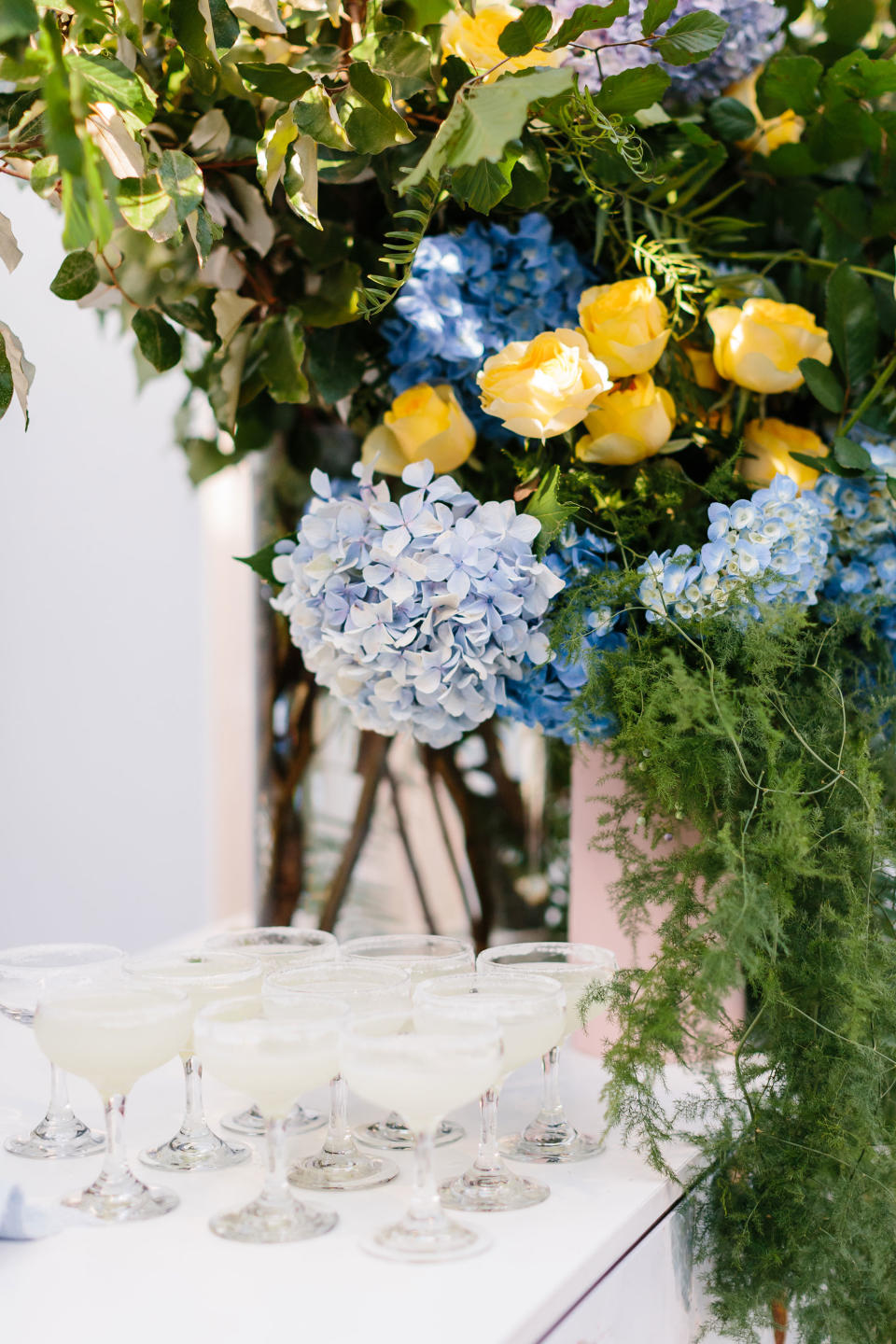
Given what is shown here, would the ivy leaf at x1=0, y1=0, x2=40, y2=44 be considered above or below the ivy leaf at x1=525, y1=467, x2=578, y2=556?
above

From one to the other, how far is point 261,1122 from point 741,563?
1.57 feet

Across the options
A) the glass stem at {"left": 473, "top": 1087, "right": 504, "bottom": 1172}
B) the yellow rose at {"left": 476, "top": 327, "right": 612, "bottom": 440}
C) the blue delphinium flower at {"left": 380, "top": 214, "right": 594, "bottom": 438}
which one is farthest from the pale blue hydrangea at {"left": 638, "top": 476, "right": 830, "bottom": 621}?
the glass stem at {"left": 473, "top": 1087, "right": 504, "bottom": 1172}

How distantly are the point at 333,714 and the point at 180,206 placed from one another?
20.3 inches

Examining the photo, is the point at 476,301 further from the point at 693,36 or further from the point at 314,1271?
the point at 314,1271

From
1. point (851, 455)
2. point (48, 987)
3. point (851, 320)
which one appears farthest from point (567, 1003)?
point (851, 320)

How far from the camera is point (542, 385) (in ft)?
2.54

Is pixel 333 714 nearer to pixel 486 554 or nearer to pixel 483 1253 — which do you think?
pixel 486 554

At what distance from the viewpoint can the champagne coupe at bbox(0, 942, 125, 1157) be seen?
737 mm

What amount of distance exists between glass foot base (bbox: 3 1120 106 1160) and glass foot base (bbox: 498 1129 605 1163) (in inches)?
10.0

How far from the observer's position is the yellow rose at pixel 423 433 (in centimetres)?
87

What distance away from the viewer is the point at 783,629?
0.76 m

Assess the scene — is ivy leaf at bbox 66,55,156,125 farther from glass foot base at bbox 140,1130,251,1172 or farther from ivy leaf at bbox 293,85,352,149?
glass foot base at bbox 140,1130,251,1172

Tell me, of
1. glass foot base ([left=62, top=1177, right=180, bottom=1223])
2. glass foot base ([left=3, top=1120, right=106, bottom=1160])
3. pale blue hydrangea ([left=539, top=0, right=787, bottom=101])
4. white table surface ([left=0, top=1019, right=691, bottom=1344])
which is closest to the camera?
white table surface ([left=0, top=1019, right=691, bottom=1344])

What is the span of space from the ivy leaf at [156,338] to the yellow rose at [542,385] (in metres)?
0.25
